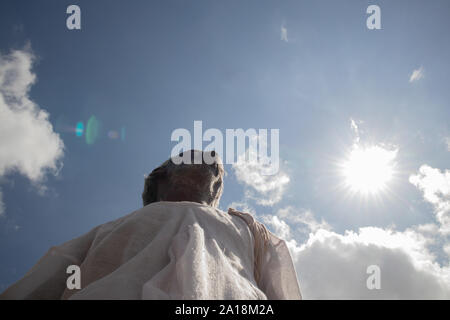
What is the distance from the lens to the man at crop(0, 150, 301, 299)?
7.19 feet

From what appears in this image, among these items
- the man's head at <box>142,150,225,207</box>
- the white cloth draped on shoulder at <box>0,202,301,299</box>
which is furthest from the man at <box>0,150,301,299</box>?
the man's head at <box>142,150,225,207</box>

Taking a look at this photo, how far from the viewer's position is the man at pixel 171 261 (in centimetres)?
219

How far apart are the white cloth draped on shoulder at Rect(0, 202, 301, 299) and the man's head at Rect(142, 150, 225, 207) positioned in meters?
1.11

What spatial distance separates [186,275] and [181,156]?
350cm

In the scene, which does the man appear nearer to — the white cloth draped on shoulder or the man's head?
the white cloth draped on shoulder

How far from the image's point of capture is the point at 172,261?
97.1 inches

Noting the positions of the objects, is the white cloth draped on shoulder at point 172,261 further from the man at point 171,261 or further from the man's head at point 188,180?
the man's head at point 188,180

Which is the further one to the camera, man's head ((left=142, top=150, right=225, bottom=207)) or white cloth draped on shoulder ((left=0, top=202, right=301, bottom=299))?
man's head ((left=142, top=150, right=225, bottom=207))

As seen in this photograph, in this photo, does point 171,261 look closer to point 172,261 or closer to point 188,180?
point 172,261
